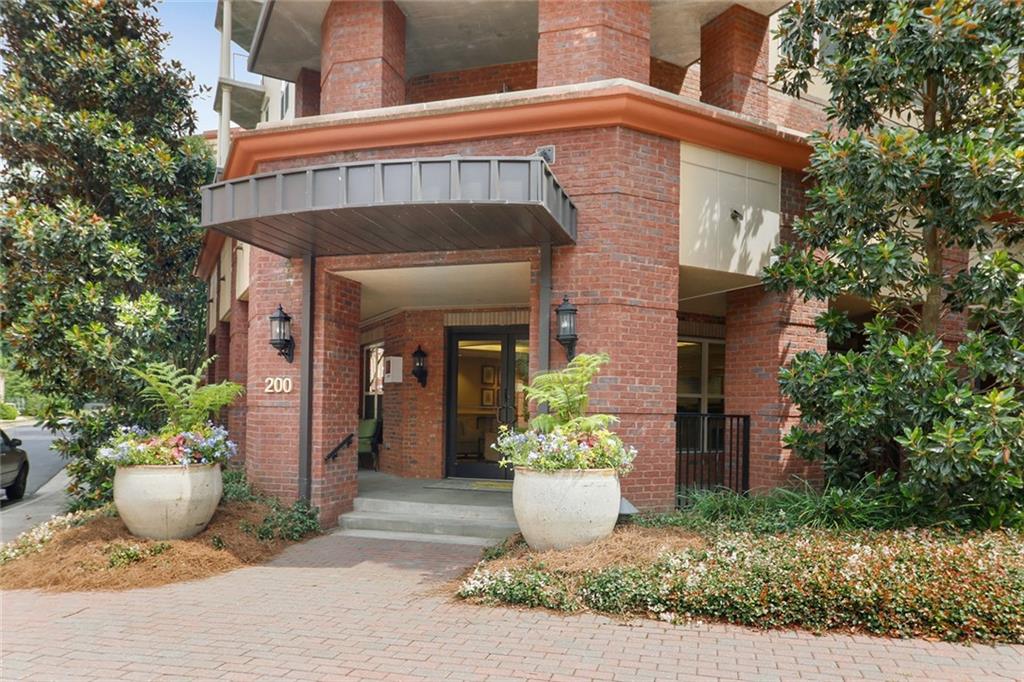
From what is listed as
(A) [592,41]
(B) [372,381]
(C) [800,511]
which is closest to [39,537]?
(B) [372,381]

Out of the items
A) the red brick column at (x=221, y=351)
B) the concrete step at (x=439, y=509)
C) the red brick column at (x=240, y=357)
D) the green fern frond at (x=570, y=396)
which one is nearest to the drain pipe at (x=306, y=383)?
the concrete step at (x=439, y=509)

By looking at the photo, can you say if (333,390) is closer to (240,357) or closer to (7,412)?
(240,357)

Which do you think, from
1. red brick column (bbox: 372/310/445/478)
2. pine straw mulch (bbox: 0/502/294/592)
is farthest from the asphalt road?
red brick column (bbox: 372/310/445/478)

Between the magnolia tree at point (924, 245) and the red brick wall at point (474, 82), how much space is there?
4130 mm

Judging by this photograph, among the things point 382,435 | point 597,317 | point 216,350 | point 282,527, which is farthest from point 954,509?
point 216,350

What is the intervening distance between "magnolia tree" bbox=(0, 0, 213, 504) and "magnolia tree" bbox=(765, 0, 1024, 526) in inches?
316

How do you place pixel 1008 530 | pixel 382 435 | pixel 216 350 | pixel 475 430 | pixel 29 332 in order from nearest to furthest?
pixel 1008 530, pixel 29 332, pixel 475 430, pixel 382 435, pixel 216 350

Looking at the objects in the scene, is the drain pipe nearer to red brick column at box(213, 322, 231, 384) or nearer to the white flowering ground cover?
the white flowering ground cover

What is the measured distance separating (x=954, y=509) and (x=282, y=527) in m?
6.84

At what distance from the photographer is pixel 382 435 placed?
40.7ft

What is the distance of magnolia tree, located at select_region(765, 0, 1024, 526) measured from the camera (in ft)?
19.2

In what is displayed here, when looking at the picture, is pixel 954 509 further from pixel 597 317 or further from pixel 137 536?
pixel 137 536

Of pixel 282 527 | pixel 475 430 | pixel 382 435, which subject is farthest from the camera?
pixel 382 435

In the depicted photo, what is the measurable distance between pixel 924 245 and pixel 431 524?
6190 millimetres
